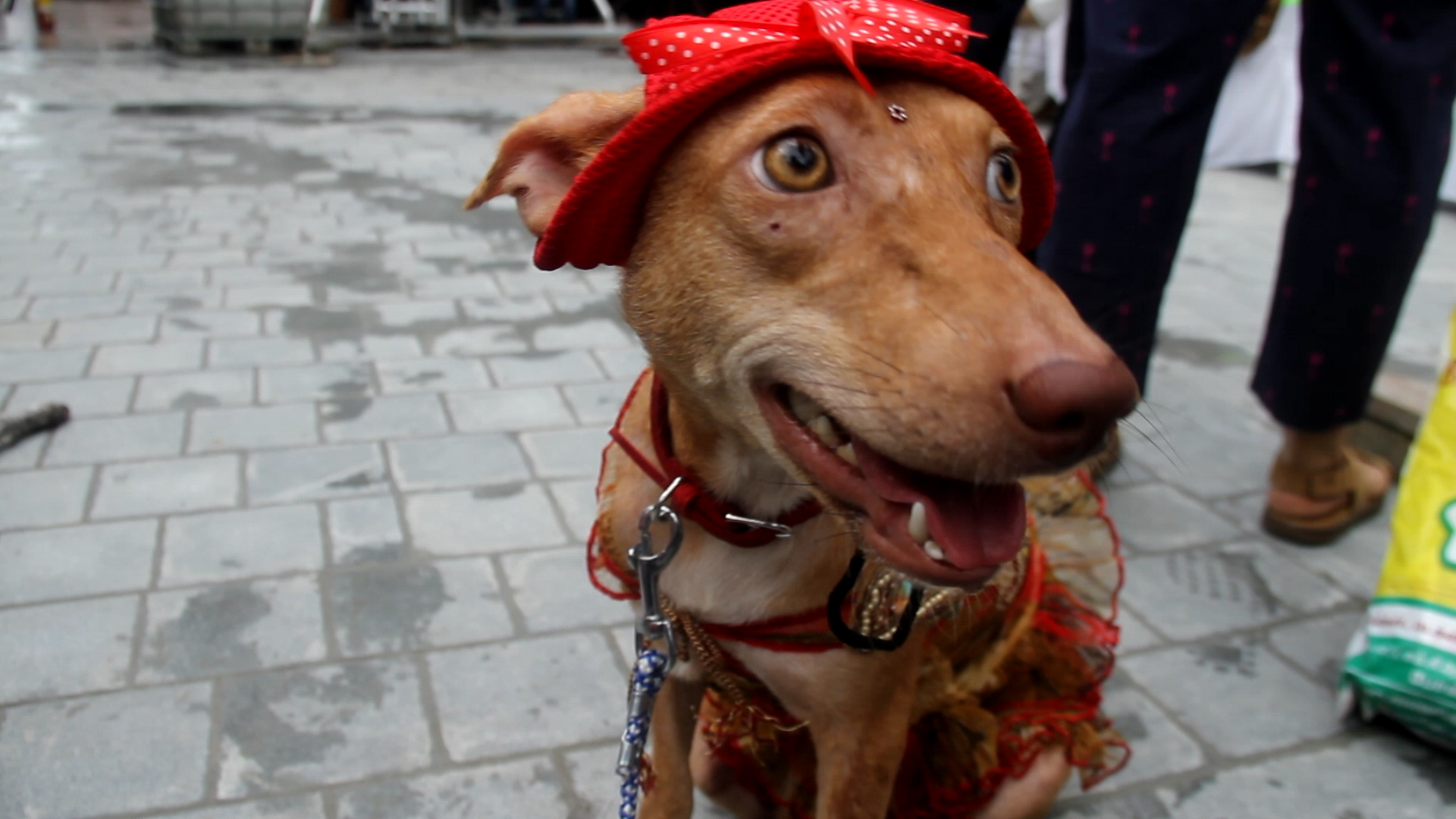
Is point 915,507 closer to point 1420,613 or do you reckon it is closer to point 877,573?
point 877,573

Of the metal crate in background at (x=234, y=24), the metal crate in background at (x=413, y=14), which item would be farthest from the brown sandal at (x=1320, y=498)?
the metal crate in background at (x=413, y=14)

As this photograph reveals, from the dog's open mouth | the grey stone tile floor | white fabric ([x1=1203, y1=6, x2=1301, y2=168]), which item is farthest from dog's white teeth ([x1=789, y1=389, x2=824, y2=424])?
white fabric ([x1=1203, y1=6, x2=1301, y2=168])

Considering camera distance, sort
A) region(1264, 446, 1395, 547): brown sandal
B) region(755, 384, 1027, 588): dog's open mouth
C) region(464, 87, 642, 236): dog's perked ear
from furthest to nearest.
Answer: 1. region(1264, 446, 1395, 547): brown sandal
2. region(464, 87, 642, 236): dog's perked ear
3. region(755, 384, 1027, 588): dog's open mouth

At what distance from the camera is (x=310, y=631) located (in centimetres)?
268

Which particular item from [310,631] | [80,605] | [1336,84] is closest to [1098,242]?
[1336,84]

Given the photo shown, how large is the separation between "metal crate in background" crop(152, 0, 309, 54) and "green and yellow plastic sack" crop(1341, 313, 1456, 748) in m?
13.4

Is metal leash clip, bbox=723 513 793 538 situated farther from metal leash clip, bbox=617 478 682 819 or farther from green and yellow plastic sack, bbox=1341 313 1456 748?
green and yellow plastic sack, bbox=1341 313 1456 748

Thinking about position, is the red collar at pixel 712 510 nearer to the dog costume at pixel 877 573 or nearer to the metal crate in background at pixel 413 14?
the dog costume at pixel 877 573

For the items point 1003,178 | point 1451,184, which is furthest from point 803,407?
point 1451,184

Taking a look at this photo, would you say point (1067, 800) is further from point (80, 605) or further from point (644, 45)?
point (80, 605)

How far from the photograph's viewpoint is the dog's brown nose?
1.13 metres

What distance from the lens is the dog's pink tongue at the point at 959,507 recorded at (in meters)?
1.31

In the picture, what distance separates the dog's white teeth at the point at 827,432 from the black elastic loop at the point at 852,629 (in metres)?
0.32

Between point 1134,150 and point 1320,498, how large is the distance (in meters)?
1.18
